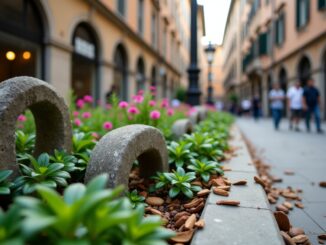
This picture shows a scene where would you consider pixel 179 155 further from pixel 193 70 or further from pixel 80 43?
pixel 80 43

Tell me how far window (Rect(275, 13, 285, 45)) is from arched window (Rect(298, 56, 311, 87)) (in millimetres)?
3385

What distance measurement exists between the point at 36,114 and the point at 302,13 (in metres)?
18.7

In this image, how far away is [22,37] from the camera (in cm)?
825

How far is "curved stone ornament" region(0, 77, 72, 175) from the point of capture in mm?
1654

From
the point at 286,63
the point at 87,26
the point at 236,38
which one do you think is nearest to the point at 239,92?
the point at 236,38

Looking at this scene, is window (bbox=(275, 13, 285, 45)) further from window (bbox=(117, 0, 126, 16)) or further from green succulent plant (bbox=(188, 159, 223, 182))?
green succulent plant (bbox=(188, 159, 223, 182))

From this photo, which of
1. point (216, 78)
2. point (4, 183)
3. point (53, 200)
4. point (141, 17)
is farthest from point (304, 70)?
point (216, 78)

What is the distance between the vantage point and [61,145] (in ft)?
7.14

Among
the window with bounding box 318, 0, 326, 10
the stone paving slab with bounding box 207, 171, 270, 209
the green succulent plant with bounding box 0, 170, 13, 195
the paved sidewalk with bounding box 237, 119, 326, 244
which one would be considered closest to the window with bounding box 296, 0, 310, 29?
the window with bounding box 318, 0, 326, 10

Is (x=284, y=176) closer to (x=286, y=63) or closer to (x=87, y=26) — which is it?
(x=87, y=26)

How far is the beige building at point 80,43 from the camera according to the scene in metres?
8.11

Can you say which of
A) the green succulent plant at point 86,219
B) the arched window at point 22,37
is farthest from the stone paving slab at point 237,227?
the arched window at point 22,37

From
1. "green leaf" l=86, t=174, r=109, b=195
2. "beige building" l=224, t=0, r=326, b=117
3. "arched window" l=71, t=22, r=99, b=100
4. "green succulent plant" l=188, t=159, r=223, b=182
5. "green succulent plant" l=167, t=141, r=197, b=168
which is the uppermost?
"beige building" l=224, t=0, r=326, b=117

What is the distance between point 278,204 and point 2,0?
785cm
